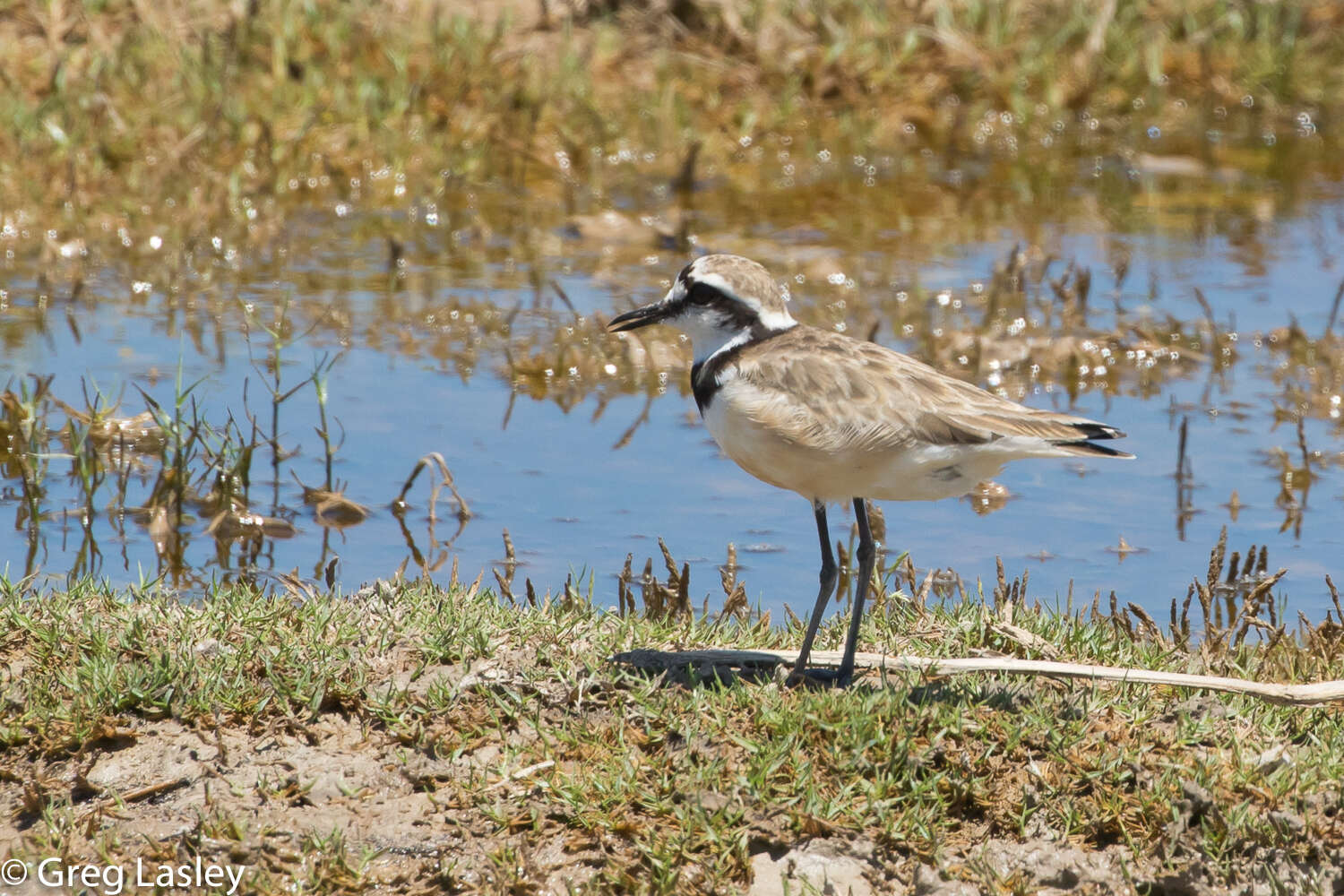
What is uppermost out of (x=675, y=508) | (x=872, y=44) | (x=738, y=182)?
(x=872, y=44)

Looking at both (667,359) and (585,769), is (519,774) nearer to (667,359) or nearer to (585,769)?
(585,769)

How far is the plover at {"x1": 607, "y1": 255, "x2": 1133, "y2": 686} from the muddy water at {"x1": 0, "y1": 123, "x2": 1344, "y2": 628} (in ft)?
5.28

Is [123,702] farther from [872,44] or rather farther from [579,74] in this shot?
[872,44]

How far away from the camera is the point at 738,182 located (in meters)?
12.4

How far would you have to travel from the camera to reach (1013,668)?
5359mm

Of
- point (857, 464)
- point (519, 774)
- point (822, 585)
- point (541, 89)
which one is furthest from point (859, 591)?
point (541, 89)

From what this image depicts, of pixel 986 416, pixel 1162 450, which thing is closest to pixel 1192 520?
pixel 1162 450

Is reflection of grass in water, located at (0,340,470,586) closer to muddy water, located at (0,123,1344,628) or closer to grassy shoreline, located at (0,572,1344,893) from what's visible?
muddy water, located at (0,123,1344,628)

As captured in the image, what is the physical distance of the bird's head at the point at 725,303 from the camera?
18.5 feet

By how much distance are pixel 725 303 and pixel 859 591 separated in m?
1.04

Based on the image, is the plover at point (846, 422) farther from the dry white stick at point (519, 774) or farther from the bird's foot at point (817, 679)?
the dry white stick at point (519, 774)

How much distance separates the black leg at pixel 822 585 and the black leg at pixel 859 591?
0.13 feet

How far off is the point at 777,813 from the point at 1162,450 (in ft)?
14.4

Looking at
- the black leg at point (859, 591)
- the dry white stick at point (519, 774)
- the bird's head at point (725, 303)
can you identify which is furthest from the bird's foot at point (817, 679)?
the bird's head at point (725, 303)
